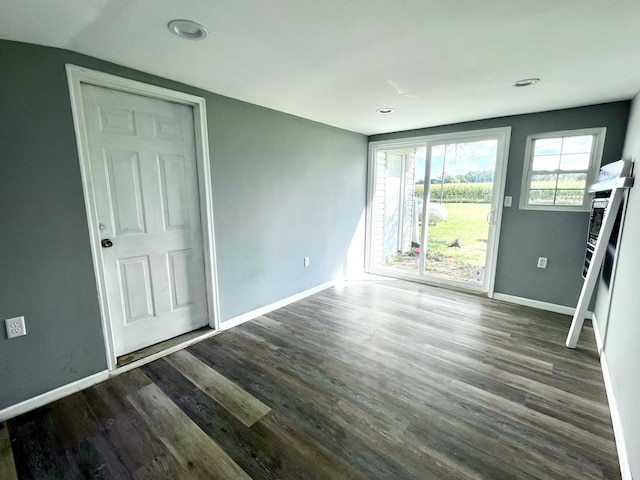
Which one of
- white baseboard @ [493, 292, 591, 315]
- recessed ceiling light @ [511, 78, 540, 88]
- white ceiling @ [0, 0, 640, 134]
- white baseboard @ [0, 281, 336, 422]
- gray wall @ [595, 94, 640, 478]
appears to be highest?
recessed ceiling light @ [511, 78, 540, 88]

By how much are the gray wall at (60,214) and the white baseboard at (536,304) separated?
3.01 meters

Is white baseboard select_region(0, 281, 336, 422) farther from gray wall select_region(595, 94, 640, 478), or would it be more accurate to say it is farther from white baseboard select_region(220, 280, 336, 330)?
gray wall select_region(595, 94, 640, 478)

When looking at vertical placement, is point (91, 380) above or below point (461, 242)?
below


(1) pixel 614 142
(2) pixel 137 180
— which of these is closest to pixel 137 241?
(2) pixel 137 180

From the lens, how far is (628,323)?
1724mm

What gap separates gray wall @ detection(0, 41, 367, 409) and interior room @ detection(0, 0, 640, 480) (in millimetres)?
13

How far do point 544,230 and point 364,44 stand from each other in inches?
117

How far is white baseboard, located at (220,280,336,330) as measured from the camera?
2877 mm

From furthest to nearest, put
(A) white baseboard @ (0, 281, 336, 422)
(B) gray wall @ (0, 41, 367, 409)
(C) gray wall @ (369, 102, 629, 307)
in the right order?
(C) gray wall @ (369, 102, 629, 307) < (A) white baseboard @ (0, 281, 336, 422) < (B) gray wall @ (0, 41, 367, 409)

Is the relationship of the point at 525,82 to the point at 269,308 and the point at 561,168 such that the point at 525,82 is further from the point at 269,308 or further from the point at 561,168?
the point at 269,308

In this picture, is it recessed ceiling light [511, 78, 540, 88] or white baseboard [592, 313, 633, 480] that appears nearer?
white baseboard [592, 313, 633, 480]

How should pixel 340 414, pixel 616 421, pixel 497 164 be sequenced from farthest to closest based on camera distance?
pixel 497 164
pixel 340 414
pixel 616 421

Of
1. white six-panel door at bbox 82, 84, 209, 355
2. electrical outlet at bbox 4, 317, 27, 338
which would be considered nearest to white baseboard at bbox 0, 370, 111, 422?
white six-panel door at bbox 82, 84, 209, 355

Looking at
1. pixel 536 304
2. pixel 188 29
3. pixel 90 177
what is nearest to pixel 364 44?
pixel 188 29
